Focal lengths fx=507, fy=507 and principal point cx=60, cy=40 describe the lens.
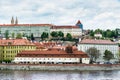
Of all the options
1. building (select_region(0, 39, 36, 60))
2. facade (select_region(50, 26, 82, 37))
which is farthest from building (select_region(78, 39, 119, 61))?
facade (select_region(50, 26, 82, 37))

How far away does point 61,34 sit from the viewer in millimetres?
152500

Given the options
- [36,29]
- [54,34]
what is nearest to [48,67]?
[54,34]

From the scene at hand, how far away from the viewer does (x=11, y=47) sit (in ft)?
296

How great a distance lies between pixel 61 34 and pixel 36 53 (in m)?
68.9

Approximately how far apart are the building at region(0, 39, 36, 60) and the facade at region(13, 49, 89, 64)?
499cm

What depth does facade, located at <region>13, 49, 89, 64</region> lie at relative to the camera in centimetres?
8344

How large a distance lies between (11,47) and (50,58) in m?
9.46

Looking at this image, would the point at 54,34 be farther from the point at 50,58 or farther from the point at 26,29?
the point at 50,58

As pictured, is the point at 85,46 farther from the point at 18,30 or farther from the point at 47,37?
the point at 18,30

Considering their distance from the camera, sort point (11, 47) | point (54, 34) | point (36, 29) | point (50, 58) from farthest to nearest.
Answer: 1. point (36, 29)
2. point (54, 34)
3. point (11, 47)
4. point (50, 58)

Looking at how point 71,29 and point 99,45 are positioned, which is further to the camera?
point 71,29

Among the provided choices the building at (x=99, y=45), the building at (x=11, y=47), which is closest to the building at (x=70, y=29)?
the building at (x=99, y=45)

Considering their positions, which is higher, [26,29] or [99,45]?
[26,29]

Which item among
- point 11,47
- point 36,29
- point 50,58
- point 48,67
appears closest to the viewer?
point 48,67
